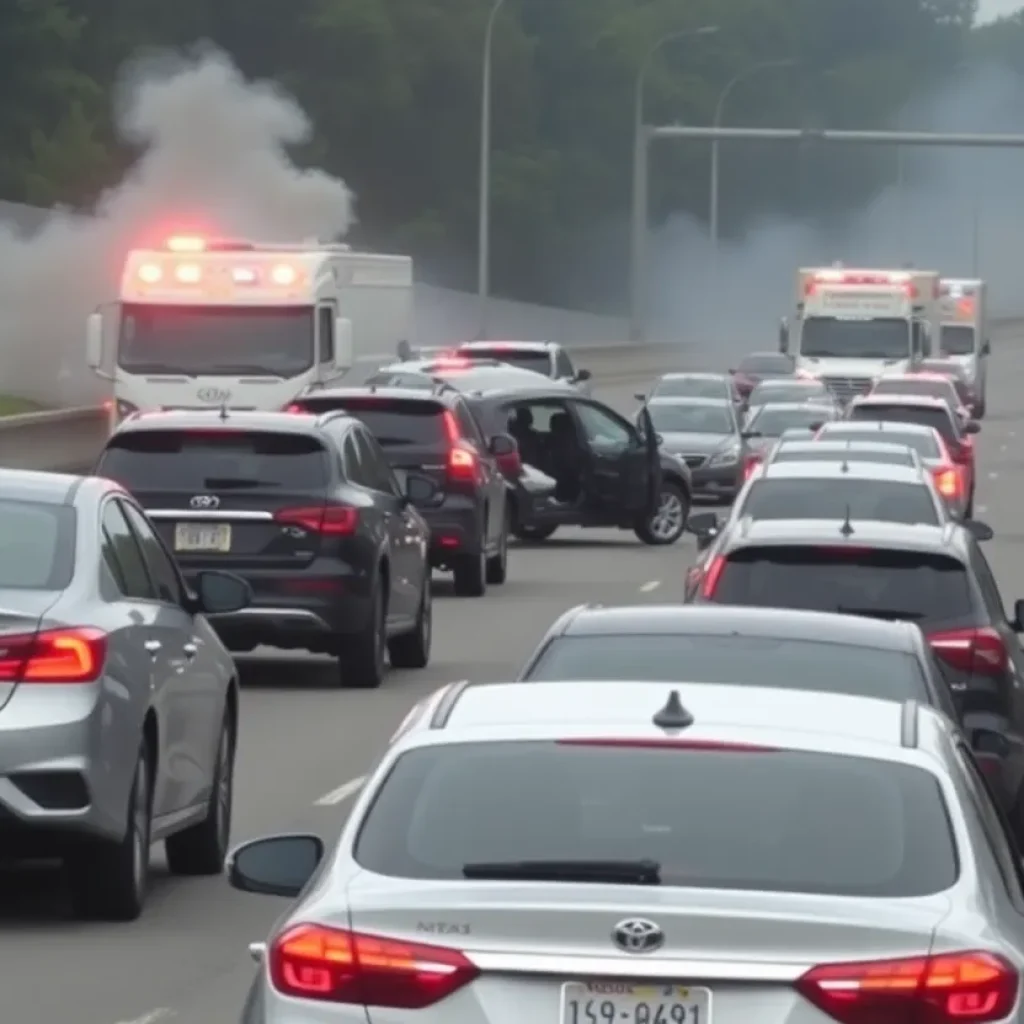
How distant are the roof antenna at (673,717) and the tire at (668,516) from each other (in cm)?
2928

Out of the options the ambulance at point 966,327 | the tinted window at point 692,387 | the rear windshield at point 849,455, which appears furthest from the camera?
the ambulance at point 966,327

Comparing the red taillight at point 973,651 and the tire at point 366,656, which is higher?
the red taillight at point 973,651

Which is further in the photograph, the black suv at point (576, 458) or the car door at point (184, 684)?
the black suv at point (576, 458)

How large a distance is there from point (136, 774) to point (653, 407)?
34.5 meters

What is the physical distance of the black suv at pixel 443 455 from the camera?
27.6 meters

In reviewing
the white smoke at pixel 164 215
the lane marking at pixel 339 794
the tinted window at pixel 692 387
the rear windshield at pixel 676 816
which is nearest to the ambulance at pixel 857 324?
the tinted window at pixel 692 387

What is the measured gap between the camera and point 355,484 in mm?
20547

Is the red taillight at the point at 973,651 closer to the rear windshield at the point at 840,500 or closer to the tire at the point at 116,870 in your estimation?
the tire at the point at 116,870

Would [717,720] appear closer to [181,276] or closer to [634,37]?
[181,276]

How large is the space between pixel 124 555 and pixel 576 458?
873 inches

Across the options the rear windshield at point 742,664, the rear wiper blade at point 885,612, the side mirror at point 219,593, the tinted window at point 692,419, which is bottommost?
the tinted window at point 692,419

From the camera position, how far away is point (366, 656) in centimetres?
2030

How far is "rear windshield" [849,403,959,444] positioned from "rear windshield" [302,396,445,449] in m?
12.9

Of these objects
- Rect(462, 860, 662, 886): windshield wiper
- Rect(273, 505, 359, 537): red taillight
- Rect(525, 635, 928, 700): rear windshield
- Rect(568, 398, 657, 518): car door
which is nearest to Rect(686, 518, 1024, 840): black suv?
Rect(525, 635, 928, 700): rear windshield
